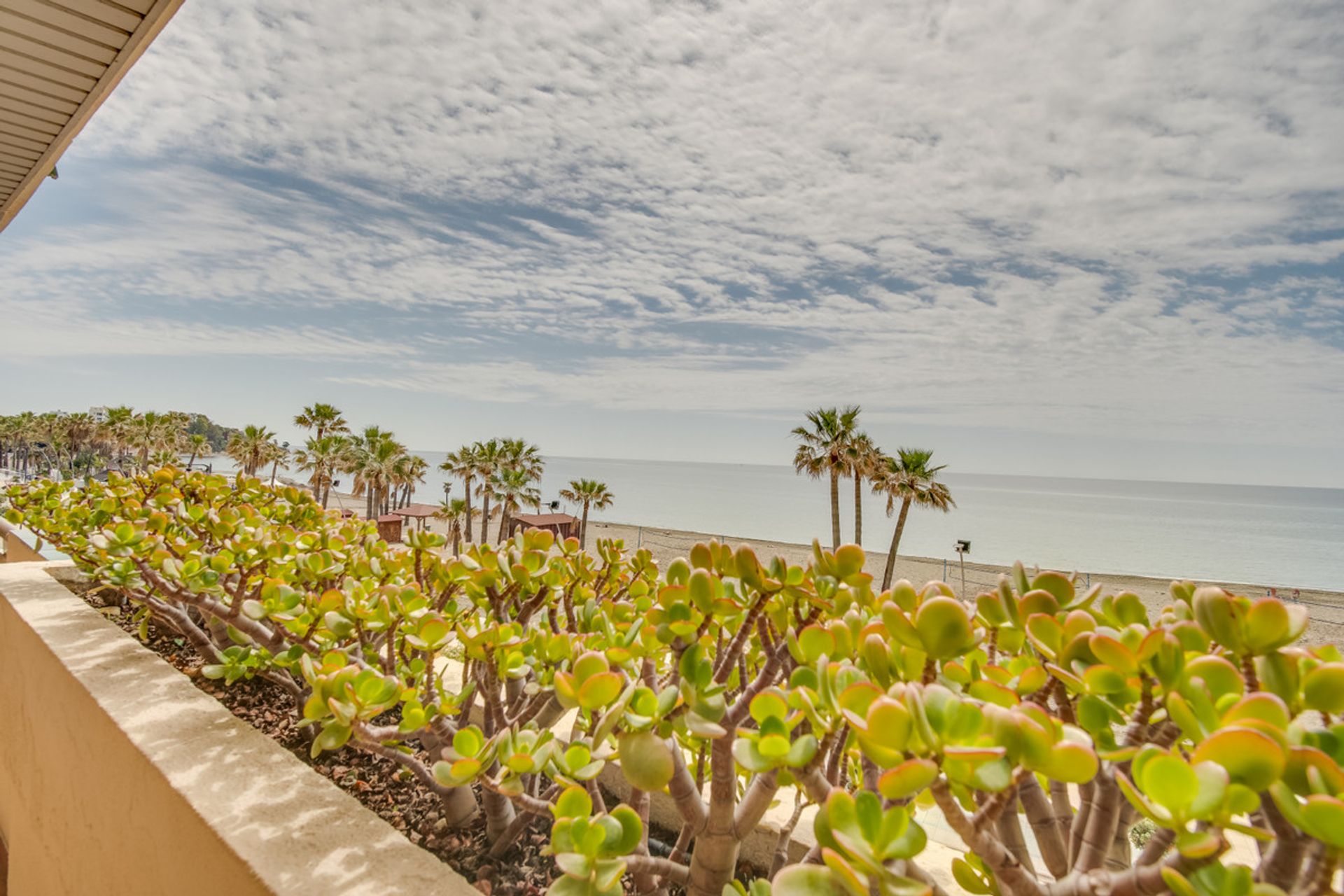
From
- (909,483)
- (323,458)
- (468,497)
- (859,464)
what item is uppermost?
(859,464)

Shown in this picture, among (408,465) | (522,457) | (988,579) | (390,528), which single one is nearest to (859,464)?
(988,579)

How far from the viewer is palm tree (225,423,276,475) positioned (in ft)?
111

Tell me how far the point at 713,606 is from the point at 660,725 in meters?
0.26

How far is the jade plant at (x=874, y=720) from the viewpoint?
2.21ft

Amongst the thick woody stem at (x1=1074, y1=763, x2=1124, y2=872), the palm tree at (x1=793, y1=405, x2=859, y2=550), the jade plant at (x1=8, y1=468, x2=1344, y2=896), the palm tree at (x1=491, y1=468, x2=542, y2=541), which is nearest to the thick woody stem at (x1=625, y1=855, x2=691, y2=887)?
the jade plant at (x1=8, y1=468, x2=1344, y2=896)

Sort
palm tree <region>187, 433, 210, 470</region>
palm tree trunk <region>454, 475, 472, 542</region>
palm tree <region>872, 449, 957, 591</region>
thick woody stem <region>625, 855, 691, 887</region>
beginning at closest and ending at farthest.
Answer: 1. thick woody stem <region>625, 855, 691, 887</region>
2. palm tree <region>872, 449, 957, 591</region>
3. palm tree trunk <region>454, 475, 472, 542</region>
4. palm tree <region>187, 433, 210, 470</region>

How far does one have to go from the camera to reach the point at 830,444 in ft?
75.0

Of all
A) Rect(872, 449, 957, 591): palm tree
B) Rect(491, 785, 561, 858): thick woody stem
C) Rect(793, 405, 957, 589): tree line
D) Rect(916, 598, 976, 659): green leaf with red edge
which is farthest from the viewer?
Rect(793, 405, 957, 589): tree line

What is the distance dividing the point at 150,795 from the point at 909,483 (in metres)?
22.9

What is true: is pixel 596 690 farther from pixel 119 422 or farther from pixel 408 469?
pixel 119 422

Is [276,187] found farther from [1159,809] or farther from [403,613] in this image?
[1159,809]

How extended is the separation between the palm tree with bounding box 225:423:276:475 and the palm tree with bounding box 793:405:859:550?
3064 cm

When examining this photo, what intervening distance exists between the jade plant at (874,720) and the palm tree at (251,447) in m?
38.7

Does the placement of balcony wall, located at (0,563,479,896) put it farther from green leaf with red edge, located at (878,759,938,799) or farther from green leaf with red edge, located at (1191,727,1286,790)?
green leaf with red edge, located at (1191,727,1286,790)
